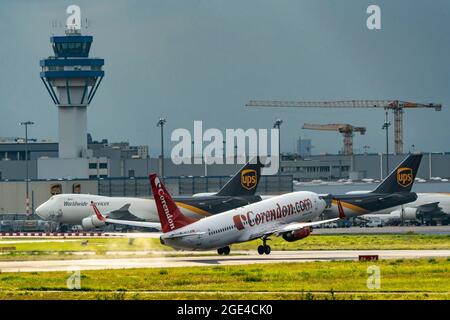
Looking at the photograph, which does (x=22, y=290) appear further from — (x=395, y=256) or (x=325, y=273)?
(x=395, y=256)

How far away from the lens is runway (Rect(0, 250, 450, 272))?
3610 inches

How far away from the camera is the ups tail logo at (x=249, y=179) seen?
504 ft

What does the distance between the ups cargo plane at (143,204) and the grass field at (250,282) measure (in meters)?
64.9

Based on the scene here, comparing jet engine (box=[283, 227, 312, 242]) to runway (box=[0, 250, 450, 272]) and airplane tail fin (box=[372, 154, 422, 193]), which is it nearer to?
runway (box=[0, 250, 450, 272])

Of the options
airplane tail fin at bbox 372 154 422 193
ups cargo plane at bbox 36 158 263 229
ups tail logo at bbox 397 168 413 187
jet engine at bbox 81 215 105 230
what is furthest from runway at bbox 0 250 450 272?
jet engine at bbox 81 215 105 230

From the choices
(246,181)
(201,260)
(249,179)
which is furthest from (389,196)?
(201,260)

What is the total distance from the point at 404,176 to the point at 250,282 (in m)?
84.6

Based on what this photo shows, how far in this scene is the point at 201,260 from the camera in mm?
97875

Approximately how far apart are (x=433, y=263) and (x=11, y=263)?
32.0m

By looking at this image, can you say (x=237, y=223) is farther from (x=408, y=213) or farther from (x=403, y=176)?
(x=408, y=213)

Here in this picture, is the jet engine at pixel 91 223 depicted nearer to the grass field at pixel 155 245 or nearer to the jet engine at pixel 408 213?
the grass field at pixel 155 245

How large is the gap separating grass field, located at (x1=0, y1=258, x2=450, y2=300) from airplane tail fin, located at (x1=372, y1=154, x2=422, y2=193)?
6365cm
